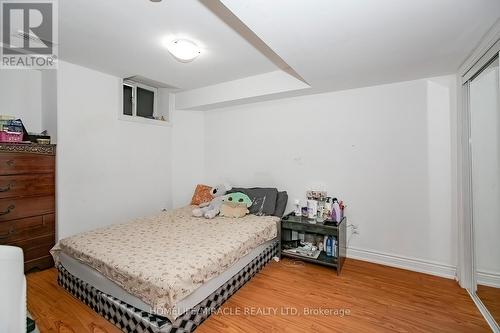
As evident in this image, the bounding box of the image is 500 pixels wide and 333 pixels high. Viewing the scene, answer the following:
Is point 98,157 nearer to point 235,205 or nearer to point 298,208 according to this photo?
point 235,205

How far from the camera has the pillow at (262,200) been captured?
3.07 meters

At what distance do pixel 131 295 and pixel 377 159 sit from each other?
2782 millimetres

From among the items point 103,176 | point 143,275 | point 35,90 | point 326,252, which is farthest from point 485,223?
point 35,90

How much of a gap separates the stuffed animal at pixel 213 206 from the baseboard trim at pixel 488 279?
8.70 ft

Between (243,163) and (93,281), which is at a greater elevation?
(243,163)

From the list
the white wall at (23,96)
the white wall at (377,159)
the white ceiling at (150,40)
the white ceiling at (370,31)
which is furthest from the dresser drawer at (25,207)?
the white ceiling at (370,31)

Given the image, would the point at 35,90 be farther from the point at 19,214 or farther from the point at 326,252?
the point at 326,252

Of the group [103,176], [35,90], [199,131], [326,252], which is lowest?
[326,252]

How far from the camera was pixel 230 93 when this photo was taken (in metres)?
3.24

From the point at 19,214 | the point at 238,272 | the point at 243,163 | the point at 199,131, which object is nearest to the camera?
the point at 238,272

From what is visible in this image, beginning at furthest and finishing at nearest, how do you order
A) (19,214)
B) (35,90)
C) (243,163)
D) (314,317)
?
(243,163)
(35,90)
(19,214)
(314,317)

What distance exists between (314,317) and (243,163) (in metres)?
2.31

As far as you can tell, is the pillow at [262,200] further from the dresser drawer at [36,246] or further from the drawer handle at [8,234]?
the drawer handle at [8,234]

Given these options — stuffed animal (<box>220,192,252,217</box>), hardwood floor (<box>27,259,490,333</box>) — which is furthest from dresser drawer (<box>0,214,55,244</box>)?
stuffed animal (<box>220,192,252,217</box>)
